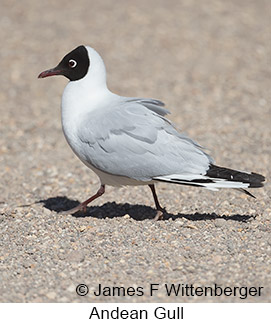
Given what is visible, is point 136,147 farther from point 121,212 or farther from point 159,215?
point 121,212

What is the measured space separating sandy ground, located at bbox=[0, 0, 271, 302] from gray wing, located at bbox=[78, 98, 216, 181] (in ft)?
1.62

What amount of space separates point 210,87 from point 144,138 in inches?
207

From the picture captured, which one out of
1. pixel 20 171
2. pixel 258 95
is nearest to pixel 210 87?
pixel 258 95

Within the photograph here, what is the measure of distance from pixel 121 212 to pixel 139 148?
1007 mm

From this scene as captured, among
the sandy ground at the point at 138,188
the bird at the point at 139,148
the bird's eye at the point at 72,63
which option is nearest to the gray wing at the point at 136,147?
the bird at the point at 139,148

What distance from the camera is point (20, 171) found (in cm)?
723

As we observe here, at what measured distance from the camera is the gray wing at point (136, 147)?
5.05 m

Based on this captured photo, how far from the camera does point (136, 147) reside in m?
5.06

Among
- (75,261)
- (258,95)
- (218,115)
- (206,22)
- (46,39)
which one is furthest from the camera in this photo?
(206,22)

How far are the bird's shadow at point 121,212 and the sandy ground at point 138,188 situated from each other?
11 mm

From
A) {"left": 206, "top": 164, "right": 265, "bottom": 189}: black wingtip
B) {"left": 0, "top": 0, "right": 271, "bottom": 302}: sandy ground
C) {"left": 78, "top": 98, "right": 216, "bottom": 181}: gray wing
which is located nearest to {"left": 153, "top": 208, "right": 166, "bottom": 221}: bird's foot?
{"left": 0, "top": 0, "right": 271, "bottom": 302}: sandy ground

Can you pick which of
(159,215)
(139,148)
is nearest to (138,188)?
(159,215)

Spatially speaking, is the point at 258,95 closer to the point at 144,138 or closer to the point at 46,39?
the point at 46,39

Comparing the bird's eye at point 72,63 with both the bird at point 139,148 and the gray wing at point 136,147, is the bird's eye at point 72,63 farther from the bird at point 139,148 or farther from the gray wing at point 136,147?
the gray wing at point 136,147
